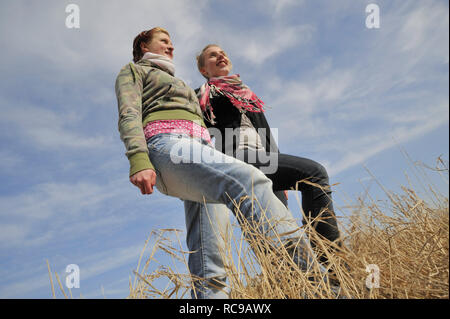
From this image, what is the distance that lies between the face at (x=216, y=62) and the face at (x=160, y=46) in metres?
0.58

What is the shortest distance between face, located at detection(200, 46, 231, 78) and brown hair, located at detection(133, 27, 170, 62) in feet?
1.84

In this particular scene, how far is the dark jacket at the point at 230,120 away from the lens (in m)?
2.32

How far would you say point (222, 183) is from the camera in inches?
53.1

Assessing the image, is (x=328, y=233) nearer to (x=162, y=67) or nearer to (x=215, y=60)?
(x=162, y=67)

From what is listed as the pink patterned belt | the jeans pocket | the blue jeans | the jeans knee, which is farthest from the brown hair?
the jeans knee

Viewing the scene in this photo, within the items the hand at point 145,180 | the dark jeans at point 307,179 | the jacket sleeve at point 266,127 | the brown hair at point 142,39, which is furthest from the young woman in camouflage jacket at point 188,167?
the jacket sleeve at point 266,127

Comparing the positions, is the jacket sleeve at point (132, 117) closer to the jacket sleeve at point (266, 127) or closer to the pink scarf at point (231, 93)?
the pink scarf at point (231, 93)

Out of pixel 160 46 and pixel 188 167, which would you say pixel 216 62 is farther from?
pixel 188 167

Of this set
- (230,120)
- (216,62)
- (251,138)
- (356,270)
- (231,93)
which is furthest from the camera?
(216,62)

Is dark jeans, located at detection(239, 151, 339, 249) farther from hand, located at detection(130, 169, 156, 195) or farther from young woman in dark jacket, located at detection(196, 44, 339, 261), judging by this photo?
hand, located at detection(130, 169, 156, 195)

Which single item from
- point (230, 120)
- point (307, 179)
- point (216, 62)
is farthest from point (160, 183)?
point (216, 62)

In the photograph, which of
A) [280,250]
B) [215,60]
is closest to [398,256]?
[280,250]

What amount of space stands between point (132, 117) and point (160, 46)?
2.36ft
